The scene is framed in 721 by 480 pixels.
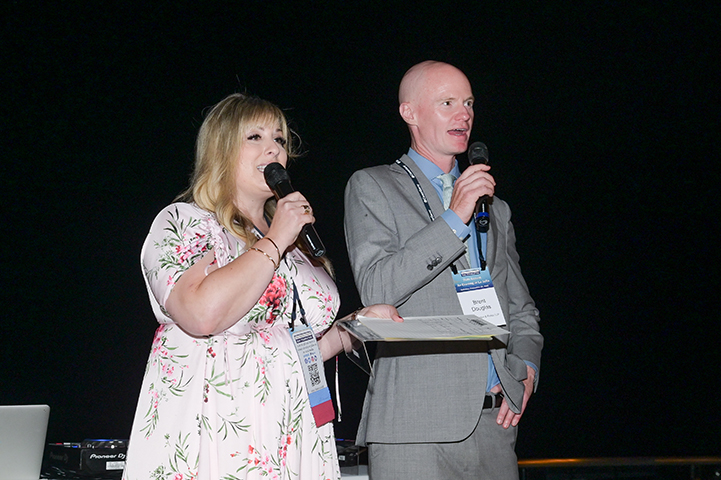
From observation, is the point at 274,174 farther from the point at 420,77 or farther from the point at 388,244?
the point at 420,77

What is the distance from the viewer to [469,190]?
1377mm

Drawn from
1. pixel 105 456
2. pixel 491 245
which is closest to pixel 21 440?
pixel 105 456

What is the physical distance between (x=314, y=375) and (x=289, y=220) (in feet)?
1.21

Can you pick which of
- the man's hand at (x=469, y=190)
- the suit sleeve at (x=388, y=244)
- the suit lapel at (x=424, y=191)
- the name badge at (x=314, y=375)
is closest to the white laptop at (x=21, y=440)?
the name badge at (x=314, y=375)

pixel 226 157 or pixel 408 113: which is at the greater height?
pixel 408 113

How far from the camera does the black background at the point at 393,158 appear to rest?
2.81 metres

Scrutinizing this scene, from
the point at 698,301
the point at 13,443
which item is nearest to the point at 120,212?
the point at 13,443

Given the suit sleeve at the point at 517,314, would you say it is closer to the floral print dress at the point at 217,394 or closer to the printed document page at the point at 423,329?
the printed document page at the point at 423,329

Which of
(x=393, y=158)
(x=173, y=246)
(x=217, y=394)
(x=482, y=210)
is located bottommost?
(x=217, y=394)

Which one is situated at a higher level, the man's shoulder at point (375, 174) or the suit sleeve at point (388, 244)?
the man's shoulder at point (375, 174)

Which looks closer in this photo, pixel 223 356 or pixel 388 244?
pixel 223 356

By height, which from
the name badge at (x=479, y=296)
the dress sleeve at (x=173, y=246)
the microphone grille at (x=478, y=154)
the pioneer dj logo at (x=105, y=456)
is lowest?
the pioneer dj logo at (x=105, y=456)

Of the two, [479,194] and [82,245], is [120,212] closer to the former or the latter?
[82,245]

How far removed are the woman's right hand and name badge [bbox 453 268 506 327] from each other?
41 centimetres
